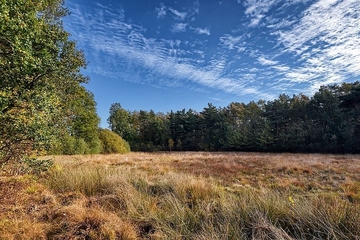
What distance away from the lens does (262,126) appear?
44875 millimetres

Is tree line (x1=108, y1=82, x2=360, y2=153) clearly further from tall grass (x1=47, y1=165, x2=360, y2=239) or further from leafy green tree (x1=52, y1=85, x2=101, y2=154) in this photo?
tall grass (x1=47, y1=165, x2=360, y2=239)

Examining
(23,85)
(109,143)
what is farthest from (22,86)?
(109,143)

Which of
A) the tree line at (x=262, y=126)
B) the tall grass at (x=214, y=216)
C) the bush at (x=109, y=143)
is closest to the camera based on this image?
the tall grass at (x=214, y=216)

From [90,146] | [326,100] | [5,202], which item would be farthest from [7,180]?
[326,100]

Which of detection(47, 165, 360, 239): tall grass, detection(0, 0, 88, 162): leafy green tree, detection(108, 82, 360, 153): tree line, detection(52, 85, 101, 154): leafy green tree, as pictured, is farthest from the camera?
detection(108, 82, 360, 153): tree line

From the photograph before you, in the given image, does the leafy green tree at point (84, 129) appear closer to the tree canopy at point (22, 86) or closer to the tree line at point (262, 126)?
the tree canopy at point (22, 86)

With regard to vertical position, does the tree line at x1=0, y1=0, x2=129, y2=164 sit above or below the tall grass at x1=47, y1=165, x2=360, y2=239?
above

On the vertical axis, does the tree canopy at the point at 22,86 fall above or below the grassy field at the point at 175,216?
above

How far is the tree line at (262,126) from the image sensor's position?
33.0 metres

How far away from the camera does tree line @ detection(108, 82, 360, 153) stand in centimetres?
3300

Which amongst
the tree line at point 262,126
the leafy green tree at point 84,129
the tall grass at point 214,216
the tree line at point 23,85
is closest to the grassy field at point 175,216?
the tall grass at point 214,216

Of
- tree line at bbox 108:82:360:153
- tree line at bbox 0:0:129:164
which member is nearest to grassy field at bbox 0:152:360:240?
tree line at bbox 0:0:129:164

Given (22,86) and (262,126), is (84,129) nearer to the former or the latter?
(22,86)

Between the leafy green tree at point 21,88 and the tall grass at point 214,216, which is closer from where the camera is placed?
the tall grass at point 214,216
